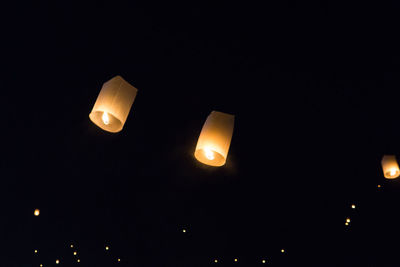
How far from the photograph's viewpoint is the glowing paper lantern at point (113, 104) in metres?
1.87

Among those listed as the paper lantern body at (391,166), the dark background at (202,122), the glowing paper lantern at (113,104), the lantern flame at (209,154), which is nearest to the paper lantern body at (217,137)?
the lantern flame at (209,154)

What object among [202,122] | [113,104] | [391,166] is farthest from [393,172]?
[113,104]

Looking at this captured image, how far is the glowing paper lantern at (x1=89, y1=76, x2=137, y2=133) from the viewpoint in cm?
187

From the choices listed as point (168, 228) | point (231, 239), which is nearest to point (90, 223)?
point (168, 228)

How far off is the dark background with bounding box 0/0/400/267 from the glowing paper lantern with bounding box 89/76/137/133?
0.97 meters

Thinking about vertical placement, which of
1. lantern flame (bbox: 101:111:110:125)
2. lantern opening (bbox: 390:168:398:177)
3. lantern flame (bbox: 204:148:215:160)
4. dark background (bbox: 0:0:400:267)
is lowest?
lantern flame (bbox: 204:148:215:160)

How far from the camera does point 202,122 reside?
362 cm

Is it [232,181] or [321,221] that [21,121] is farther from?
[321,221]

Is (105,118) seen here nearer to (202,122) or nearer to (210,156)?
(210,156)

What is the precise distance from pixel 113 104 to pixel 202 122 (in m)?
1.82

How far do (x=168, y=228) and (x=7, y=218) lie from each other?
289cm

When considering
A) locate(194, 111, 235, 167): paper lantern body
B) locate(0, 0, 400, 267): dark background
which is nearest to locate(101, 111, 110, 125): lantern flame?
locate(194, 111, 235, 167): paper lantern body

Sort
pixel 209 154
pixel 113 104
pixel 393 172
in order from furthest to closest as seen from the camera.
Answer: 1. pixel 393 172
2. pixel 209 154
3. pixel 113 104

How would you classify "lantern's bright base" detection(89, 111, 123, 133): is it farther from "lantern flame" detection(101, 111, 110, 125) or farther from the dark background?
the dark background
